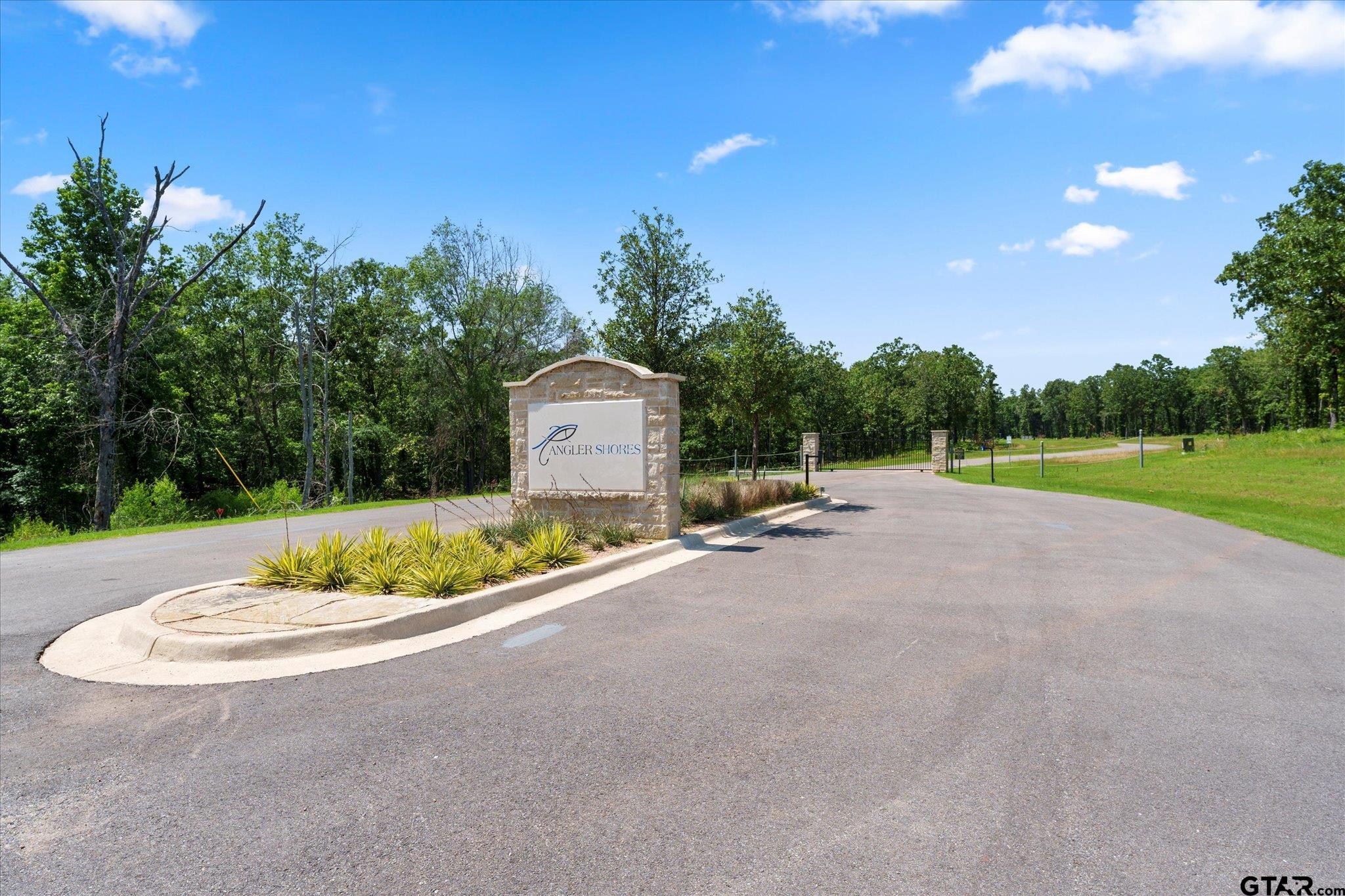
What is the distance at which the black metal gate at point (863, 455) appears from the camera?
3700 cm

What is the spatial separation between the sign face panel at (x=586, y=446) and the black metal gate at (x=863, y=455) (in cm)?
2377

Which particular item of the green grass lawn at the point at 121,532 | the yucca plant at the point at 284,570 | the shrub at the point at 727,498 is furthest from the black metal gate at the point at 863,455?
the yucca plant at the point at 284,570

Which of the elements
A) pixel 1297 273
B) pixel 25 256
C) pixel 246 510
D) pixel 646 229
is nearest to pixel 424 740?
pixel 646 229

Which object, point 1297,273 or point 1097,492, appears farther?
point 1297,273

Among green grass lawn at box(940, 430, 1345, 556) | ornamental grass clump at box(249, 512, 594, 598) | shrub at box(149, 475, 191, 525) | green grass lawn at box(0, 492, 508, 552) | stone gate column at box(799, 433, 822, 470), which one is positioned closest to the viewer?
ornamental grass clump at box(249, 512, 594, 598)

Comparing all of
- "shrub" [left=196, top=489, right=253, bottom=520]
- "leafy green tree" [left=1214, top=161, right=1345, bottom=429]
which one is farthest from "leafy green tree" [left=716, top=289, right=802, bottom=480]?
"leafy green tree" [left=1214, top=161, right=1345, bottom=429]

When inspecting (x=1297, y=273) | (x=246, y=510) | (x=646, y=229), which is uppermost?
(x=1297, y=273)

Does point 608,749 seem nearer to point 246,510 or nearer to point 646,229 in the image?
point 646,229

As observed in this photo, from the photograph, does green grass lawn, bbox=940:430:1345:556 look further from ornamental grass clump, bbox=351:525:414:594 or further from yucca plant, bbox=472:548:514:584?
ornamental grass clump, bbox=351:525:414:594

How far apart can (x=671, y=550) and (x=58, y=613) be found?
24.0 feet

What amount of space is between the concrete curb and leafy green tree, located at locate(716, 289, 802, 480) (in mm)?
8997

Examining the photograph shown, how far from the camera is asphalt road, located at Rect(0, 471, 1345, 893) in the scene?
2.96 metres

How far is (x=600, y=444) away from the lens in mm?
11656

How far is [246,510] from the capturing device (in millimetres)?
27656
